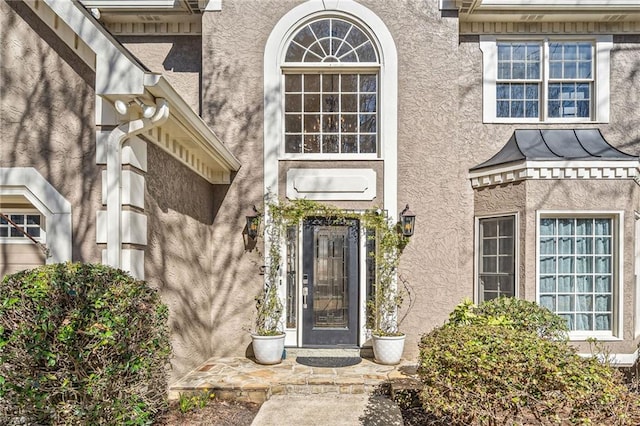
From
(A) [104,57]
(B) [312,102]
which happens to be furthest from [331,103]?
(A) [104,57]

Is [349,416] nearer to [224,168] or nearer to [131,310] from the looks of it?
[131,310]

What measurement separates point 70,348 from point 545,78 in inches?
320

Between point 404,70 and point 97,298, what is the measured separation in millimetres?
5893

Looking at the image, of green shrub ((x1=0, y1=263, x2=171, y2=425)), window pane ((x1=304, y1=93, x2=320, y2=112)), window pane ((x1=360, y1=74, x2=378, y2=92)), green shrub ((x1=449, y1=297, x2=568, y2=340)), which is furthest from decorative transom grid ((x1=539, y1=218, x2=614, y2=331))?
green shrub ((x1=0, y1=263, x2=171, y2=425))

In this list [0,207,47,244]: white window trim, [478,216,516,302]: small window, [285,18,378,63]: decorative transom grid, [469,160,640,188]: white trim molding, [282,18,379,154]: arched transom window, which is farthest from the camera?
[282,18,379,154]: arched transom window

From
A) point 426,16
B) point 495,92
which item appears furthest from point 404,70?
point 495,92

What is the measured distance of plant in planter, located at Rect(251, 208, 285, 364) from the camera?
21.5ft

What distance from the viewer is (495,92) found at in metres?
7.50

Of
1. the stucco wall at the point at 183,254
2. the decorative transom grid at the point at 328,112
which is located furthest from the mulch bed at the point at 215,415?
the decorative transom grid at the point at 328,112

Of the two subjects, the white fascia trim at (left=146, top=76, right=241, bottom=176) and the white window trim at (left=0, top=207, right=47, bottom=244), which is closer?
the white fascia trim at (left=146, top=76, right=241, bottom=176)

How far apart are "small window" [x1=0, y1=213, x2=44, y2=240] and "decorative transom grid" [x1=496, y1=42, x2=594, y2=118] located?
24.2 feet

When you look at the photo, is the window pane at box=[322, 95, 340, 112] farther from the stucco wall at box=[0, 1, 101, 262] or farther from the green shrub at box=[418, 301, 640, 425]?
the green shrub at box=[418, 301, 640, 425]

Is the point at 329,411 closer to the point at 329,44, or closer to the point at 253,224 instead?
the point at 253,224

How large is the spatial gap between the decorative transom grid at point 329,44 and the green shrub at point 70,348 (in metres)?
5.16
